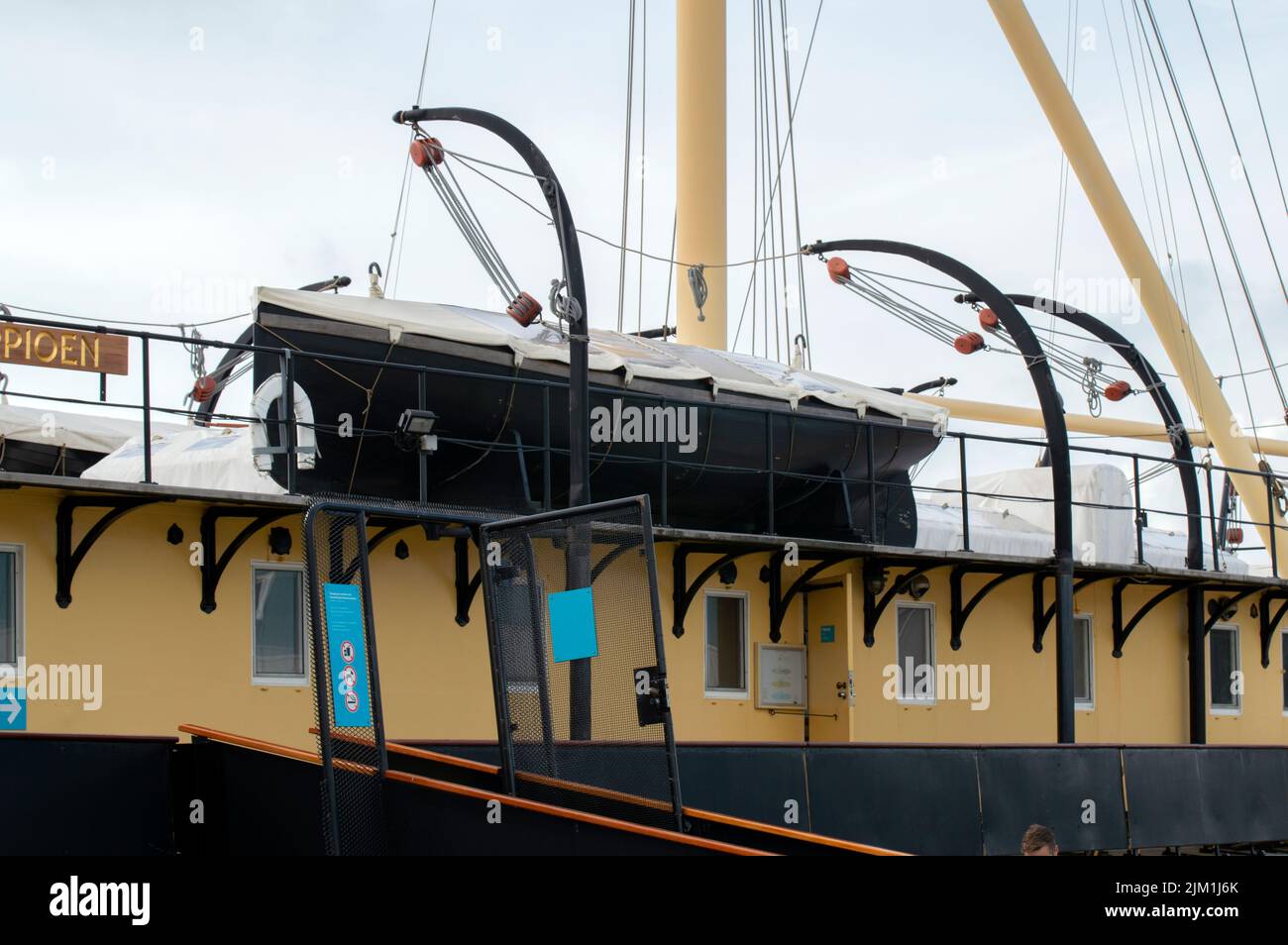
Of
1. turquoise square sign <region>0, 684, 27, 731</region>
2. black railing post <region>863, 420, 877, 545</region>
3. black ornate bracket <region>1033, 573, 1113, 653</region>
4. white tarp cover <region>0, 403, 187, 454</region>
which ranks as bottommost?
turquoise square sign <region>0, 684, 27, 731</region>

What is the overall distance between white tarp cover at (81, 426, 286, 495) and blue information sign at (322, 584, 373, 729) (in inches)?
224

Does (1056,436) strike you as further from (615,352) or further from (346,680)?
(346,680)

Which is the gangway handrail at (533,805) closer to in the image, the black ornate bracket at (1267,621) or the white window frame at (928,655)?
the white window frame at (928,655)

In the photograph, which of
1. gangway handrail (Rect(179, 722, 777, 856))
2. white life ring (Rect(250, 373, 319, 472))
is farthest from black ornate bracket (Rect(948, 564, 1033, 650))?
gangway handrail (Rect(179, 722, 777, 856))

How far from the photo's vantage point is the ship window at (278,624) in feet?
42.4

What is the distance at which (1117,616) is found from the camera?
2012 cm

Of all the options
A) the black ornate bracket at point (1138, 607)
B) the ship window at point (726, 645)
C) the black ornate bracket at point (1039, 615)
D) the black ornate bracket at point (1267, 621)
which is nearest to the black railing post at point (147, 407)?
the ship window at point (726, 645)

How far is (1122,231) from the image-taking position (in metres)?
23.7

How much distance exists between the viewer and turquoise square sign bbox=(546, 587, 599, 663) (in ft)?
28.1

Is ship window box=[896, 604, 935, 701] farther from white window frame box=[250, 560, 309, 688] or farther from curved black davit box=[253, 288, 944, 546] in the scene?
white window frame box=[250, 560, 309, 688]

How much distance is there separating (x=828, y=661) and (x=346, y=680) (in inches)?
356
